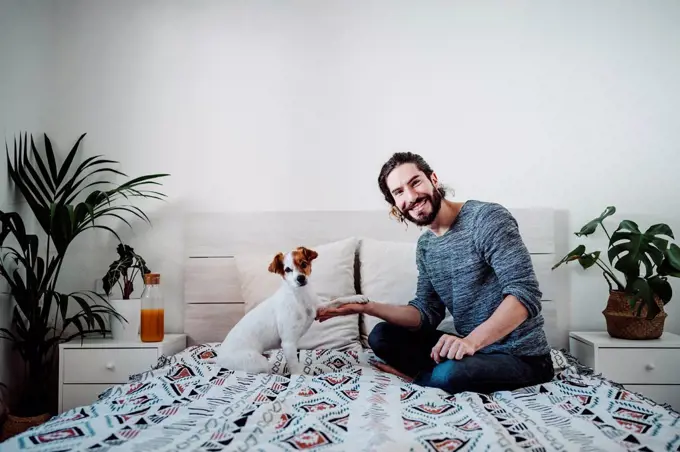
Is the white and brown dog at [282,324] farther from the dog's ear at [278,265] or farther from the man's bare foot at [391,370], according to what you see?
the man's bare foot at [391,370]

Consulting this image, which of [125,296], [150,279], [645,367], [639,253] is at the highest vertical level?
[639,253]

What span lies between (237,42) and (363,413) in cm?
221

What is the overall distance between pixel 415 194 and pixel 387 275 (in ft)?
1.88

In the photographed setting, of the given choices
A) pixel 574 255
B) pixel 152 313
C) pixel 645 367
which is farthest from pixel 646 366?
pixel 152 313

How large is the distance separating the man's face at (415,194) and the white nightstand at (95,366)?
1.29m

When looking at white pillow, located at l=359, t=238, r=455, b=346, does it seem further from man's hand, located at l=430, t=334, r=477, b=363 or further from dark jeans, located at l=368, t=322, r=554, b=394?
man's hand, located at l=430, t=334, r=477, b=363

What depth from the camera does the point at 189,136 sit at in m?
2.86

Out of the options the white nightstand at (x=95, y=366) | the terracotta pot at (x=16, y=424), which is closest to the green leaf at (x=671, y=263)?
the white nightstand at (x=95, y=366)

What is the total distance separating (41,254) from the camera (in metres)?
2.82

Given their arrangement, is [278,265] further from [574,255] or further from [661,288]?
[661,288]

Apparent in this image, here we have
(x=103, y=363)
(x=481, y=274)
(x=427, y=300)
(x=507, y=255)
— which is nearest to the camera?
(x=507, y=255)

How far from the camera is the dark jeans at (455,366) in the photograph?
1616 millimetres

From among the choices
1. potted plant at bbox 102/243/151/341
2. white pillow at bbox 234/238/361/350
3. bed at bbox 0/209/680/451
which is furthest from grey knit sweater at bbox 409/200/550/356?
potted plant at bbox 102/243/151/341

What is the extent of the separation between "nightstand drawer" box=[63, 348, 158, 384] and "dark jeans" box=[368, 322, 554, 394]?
109cm
